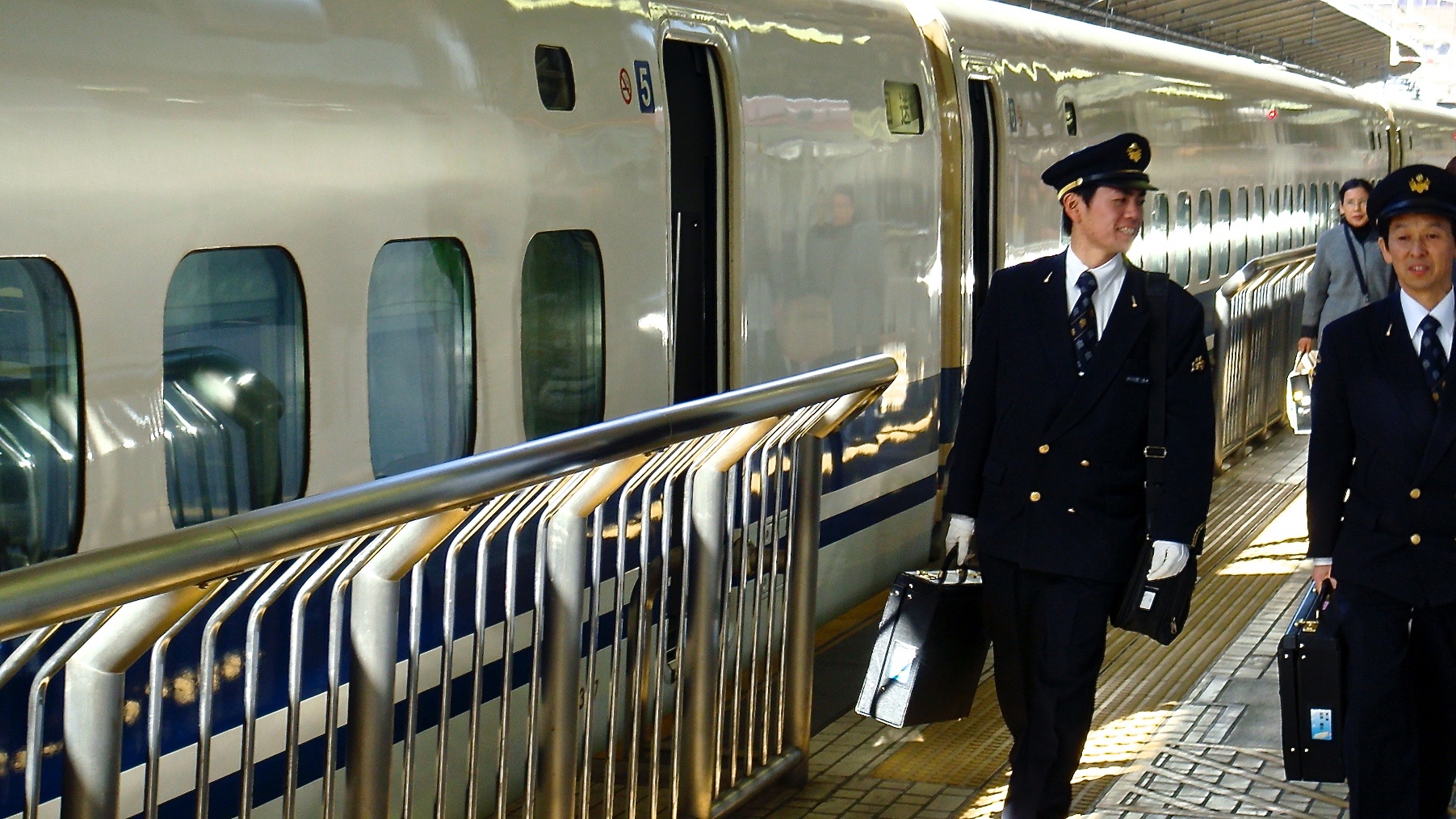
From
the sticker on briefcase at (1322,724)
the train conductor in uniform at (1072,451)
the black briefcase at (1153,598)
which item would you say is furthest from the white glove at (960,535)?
the sticker on briefcase at (1322,724)

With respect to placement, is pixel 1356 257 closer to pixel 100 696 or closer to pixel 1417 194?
pixel 1417 194

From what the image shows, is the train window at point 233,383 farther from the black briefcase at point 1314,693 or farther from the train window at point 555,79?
the black briefcase at point 1314,693

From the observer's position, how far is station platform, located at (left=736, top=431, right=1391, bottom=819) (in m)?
4.84

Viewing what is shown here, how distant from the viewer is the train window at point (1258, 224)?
43.4 ft

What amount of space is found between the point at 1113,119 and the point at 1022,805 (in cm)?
585

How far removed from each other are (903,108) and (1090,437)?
3.02 m

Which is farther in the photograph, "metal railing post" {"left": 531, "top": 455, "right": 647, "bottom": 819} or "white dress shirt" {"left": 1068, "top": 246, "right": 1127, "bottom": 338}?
"white dress shirt" {"left": 1068, "top": 246, "right": 1127, "bottom": 338}

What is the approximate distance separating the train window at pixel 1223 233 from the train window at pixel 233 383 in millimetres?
9321

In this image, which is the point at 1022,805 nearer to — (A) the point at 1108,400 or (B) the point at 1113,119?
(A) the point at 1108,400

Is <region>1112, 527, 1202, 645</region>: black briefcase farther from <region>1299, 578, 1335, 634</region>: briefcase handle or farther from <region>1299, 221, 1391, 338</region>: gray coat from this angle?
<region>1299, 221, 1391, 338</region>: gray coat

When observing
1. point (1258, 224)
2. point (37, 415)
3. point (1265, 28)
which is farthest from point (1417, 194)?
point (1265, 28)

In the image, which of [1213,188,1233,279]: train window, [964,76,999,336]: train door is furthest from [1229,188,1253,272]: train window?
[964,76,999,336]: train door

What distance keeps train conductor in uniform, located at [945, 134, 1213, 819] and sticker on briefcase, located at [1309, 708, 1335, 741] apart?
1.62 ft

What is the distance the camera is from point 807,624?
15.6ft
